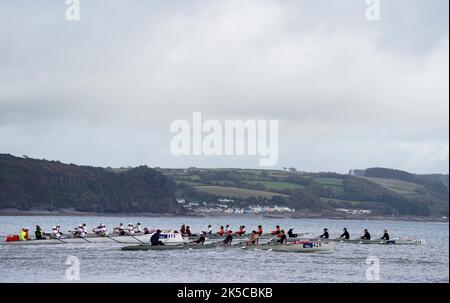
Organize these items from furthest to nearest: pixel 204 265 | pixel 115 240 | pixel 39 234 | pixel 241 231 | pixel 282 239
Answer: pixel 241 231 < pixel 115 240 < pixel 39 234 < pixel 282 239 < pixel 204 265

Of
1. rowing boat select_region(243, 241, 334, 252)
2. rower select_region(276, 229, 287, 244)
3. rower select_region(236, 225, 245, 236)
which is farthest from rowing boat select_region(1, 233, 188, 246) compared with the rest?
rower select_region(276, 229, 287, 244)

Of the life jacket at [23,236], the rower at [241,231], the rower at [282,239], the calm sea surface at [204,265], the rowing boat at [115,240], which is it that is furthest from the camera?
the rower at [241,231]

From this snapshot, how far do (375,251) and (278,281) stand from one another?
1211 inches

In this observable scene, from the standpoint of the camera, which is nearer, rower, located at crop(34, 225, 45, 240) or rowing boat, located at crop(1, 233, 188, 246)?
rower, located at crop(34, 225, 45, 240)

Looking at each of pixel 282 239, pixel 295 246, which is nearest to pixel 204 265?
pixel 282 239

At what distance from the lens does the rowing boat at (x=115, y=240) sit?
66.8m

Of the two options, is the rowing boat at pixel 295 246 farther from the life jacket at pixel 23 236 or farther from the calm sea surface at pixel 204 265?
the life jacket at pixel 23 236

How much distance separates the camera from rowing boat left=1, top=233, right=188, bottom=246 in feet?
219

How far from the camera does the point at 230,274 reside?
165ft

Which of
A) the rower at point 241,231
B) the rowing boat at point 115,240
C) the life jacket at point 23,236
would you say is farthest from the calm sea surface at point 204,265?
the rower at point 241,231

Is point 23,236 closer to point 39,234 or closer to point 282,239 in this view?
point 39,234

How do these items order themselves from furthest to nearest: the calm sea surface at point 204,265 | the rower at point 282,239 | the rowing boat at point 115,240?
the rowing boat at point 115,240
the rower at point 282,239
the calm sea surface at point 204,265

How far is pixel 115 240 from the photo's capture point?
71812mm

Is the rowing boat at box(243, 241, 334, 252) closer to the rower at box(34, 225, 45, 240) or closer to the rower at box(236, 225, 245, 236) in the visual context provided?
the rower at box(236, 225, 245, 236)
